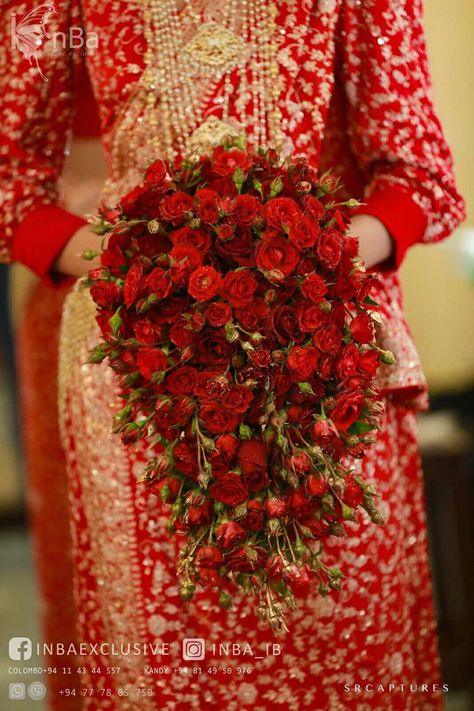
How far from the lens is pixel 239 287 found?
2.36 ft

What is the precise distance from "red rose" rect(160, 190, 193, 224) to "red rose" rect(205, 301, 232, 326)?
0.09m

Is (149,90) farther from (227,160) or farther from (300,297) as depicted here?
(300,297)

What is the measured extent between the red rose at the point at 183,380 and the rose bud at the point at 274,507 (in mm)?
118

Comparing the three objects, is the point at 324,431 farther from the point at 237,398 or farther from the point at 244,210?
the point at 244,210

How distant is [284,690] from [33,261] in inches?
22.2

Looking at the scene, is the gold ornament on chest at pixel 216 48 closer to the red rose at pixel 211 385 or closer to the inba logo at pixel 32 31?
the inba logo at pixel 32 31

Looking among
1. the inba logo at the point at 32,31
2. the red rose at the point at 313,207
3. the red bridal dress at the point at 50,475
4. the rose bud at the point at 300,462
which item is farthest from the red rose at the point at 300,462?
the red bridal dress at the point at 50,475

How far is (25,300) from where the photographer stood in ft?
5.11

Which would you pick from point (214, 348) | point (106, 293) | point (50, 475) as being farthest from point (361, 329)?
point (50, 475)

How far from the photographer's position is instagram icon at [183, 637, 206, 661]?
3.08 ft

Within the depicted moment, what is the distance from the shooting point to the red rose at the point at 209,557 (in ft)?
2.43

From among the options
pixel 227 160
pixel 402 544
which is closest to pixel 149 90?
pixel 227 160

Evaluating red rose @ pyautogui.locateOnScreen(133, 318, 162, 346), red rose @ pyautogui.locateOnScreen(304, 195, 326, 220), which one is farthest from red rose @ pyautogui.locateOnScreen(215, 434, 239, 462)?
red rose @ pyautogui.locateOnScreen(304, 195, 326, 220)

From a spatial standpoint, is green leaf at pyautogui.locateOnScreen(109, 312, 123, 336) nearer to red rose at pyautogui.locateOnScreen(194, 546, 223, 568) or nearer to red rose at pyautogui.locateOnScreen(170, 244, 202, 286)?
red rose at pyautogui.locateOnScreen(170, 244, 202, 286)
